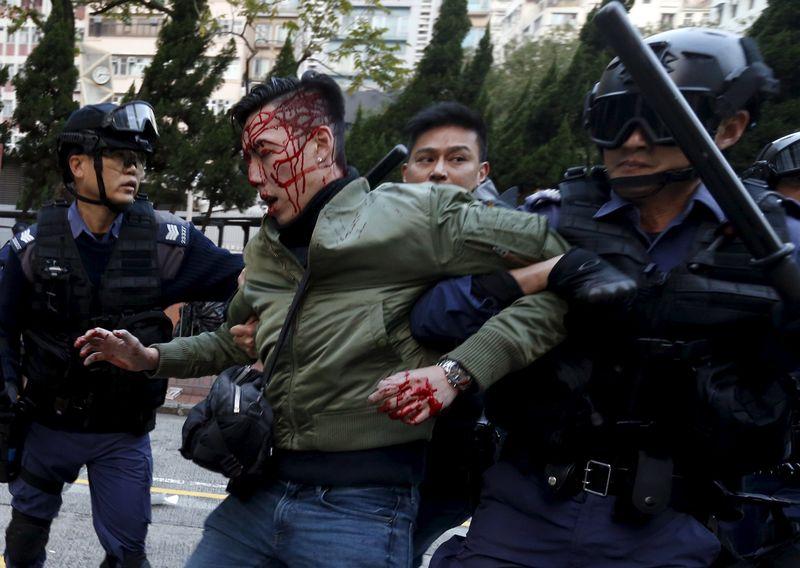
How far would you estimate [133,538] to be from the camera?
346cm

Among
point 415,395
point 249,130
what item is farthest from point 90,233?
point 415,395

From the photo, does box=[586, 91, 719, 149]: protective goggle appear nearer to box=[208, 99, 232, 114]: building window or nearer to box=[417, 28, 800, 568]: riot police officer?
box=[417, 28, 800, 568]: riot police officer

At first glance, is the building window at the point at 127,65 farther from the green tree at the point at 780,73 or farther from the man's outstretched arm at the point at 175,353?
the man's outstretched arm at the point at 175,353

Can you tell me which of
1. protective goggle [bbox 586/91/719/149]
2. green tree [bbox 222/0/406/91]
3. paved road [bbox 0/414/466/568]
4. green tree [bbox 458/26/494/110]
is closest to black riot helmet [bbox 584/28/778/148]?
protective goggle [bbox 586/91/719/149]

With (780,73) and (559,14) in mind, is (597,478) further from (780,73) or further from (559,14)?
(559,14)

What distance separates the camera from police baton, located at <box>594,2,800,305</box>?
183cm

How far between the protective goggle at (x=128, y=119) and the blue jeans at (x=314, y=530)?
189 centimetres

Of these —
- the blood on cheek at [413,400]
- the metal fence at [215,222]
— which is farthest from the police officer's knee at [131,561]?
the metal fence at [215,222]

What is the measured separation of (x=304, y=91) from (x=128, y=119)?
5.08ft

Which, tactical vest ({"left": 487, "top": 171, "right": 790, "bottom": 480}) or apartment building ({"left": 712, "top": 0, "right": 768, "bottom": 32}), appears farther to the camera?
apartment building ({"left": 712, "top": 0, "right": 768, "bottom": 32})

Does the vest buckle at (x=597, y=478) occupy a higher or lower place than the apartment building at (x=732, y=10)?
higher

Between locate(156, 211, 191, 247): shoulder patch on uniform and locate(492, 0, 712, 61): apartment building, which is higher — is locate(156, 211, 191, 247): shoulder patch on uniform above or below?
above

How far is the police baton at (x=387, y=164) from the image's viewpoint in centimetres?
256

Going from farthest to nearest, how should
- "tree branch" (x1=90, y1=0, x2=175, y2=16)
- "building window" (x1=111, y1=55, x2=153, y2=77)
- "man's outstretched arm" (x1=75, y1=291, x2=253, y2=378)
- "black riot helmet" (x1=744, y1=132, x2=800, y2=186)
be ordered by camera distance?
"building window" (x1=111, y1=55, x2=153, y2=77) < "tree branch" (x1=90, y1=0, x2=175, y2=16) < "black riot helmet" (x1=744, y1=132, x2=800, y2=186) < "man's outstretched arm" (x1=75, y1=291, x2=253, y2=378)
